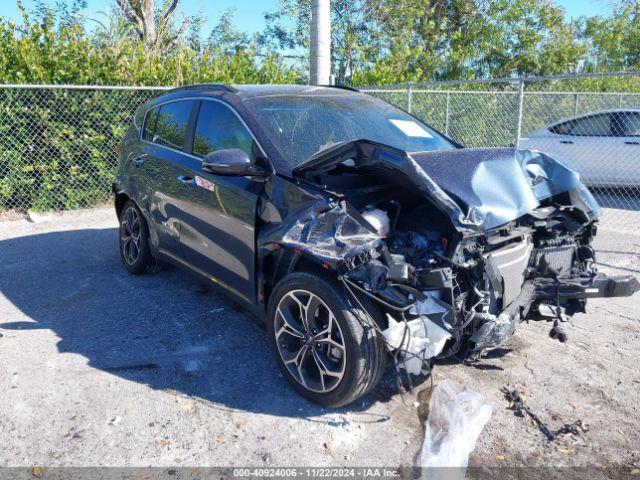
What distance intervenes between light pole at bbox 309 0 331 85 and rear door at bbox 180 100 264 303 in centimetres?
437

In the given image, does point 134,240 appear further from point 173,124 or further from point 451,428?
point 451,428

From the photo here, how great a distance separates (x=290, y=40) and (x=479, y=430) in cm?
2070

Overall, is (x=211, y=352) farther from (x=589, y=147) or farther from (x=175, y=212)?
(x=589, y=147)

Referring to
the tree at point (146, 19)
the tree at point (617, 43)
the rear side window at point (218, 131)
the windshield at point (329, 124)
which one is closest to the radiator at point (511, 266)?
the windshield at point (329, 124)

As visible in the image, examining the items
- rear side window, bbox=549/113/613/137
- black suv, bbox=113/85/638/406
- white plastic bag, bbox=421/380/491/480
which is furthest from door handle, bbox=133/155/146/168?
rear side window, bbox=549/113/613/137

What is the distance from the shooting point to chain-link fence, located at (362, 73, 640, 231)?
9.62 m

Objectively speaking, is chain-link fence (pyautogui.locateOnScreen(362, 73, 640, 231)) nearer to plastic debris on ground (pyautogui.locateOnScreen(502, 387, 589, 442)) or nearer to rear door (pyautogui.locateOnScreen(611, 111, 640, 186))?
rear door (pyautogui.locateOnScreen(611, 111, 640, 186))

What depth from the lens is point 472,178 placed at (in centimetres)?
330

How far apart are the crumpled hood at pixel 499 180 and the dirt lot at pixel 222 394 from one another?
1149 mm

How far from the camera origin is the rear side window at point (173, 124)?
481 cm

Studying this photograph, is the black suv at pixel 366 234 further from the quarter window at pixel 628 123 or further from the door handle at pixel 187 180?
the quarter window at pixel 628 123

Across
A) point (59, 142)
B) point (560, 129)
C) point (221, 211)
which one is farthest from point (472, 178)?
point (560, 129)

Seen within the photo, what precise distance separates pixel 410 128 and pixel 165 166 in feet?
6.84

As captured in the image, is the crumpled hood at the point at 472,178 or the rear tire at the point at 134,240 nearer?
the crumpled hood at the point at 472,178
